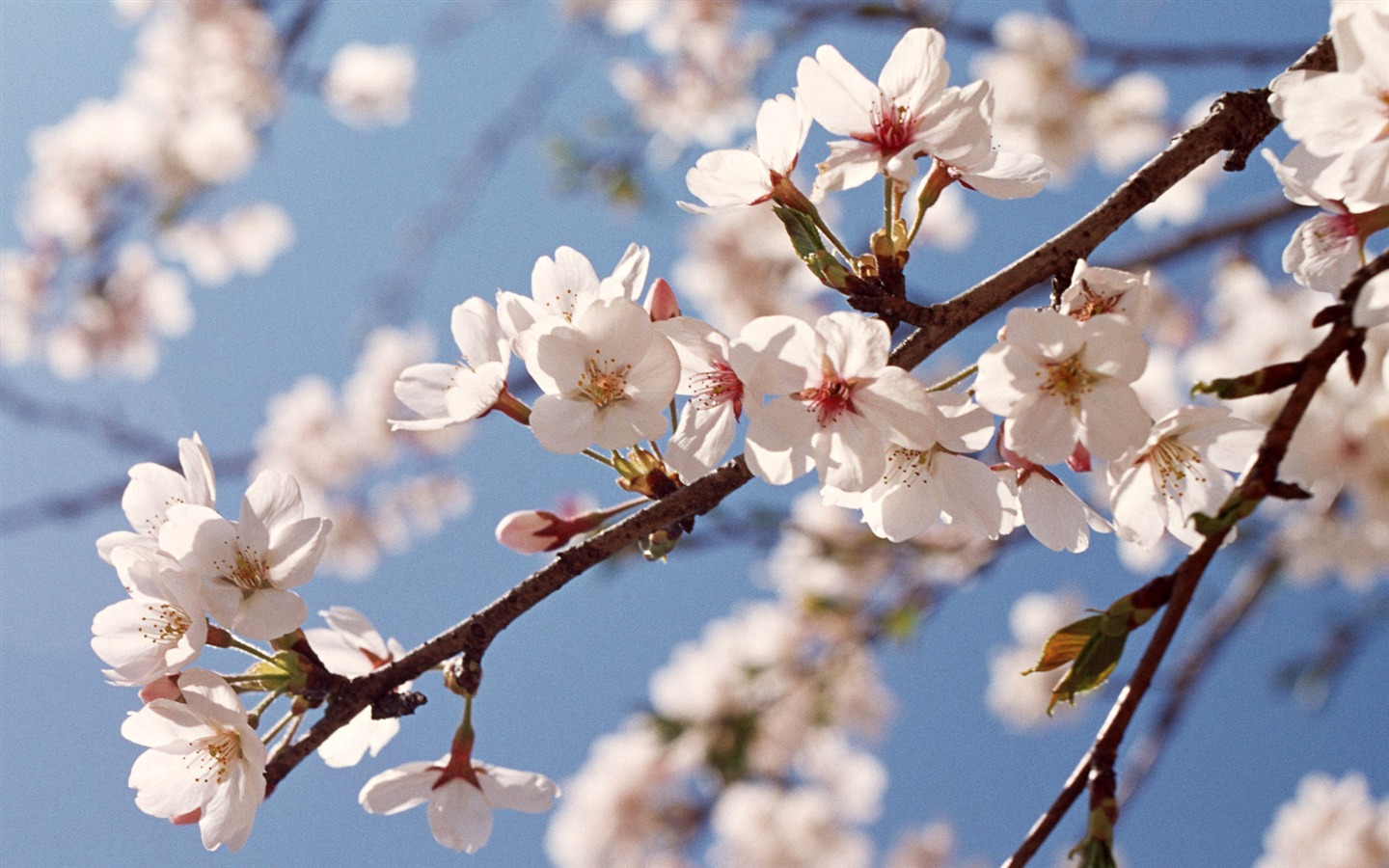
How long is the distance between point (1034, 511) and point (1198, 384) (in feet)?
0.88

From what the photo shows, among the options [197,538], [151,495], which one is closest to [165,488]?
[151,495]

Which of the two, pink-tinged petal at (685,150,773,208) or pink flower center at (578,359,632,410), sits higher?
pink-tinged petal at (685,150,773,208)

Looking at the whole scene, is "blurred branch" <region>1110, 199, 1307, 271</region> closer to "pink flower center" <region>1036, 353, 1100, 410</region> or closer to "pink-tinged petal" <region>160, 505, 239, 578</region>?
"pink flower center" <region>1036, 353, 1100, 410</region>

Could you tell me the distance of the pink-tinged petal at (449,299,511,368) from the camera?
1061 millimetres

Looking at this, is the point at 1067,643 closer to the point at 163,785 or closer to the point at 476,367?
the point at 476,367

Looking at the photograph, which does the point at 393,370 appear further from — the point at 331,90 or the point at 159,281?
the point at 331,90

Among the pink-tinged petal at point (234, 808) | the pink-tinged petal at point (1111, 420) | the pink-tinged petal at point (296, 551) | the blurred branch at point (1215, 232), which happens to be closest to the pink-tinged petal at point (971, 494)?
the pink-tinged petal at point (1111, 420)

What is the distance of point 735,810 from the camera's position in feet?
18.2

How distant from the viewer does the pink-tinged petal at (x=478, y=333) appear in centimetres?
106

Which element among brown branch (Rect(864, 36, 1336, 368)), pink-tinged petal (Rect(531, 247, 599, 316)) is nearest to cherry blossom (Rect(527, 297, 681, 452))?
pink-tinged petal (Rect(531, 247, 599, 316))

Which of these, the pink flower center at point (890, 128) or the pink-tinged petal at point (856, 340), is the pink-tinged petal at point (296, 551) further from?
the pink flower center at point (890, 128)

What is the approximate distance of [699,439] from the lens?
96cm

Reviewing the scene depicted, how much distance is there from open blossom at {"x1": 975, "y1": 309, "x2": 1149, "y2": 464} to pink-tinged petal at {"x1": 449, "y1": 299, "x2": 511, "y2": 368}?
1.62 feet

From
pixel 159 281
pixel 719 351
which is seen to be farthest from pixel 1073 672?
pixel 159 281
